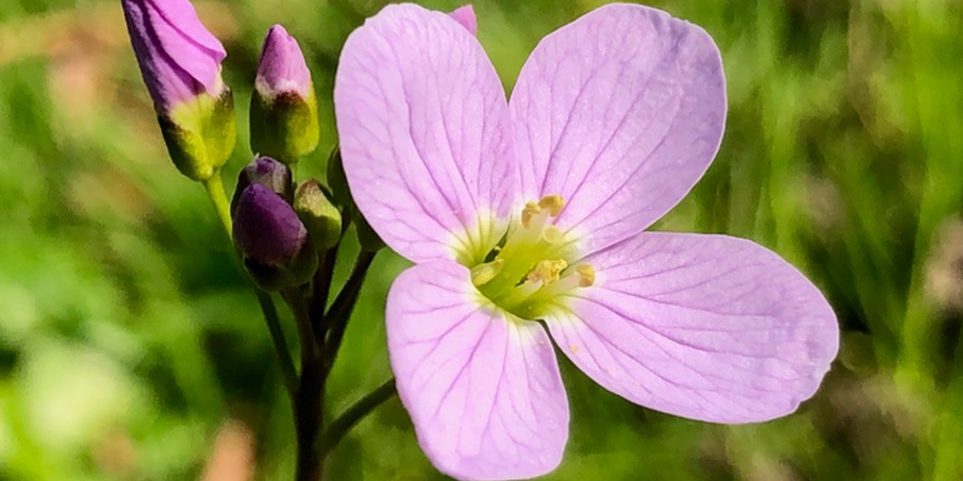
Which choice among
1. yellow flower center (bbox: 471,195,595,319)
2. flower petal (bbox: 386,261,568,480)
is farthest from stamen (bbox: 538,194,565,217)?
flower petal (bbox: 386,261,568,480)

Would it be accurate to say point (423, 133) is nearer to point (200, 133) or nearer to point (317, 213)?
point (317, 213)

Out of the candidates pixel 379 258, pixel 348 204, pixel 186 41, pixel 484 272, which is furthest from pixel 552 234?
pixel 379 258

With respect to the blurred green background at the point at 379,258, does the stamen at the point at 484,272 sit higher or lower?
higher

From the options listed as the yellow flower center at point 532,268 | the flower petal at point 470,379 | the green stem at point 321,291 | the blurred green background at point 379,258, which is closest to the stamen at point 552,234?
the yellow flower center at point 532,268

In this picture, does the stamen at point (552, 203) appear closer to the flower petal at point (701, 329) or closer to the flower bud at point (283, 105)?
the flower petal at point (701, 329)

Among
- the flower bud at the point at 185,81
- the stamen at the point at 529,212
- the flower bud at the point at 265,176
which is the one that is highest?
the flower bud at the point at 185,81

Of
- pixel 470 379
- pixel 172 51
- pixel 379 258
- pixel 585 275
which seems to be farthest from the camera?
pixel 379 258

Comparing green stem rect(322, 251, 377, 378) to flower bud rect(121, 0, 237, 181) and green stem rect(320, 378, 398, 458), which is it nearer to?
green stem rect(320, 378, 398, 458)
